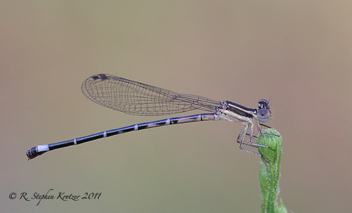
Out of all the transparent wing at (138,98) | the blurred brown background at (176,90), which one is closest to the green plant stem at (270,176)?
the transparent wing at (138,98)

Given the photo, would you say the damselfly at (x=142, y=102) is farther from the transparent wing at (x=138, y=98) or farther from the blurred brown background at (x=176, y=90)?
the blurred brown background at (x=176, y=90)

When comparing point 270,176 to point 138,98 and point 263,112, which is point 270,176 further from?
point 138,98

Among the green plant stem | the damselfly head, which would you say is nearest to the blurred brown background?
the damselfly head

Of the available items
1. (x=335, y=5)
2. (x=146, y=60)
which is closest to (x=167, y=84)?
(x=146, y=60)

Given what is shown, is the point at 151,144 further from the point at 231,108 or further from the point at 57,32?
the point at 57,32

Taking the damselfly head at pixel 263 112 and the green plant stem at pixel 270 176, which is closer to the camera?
the green plant stem at pixel 270 176

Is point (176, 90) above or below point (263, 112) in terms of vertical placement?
above

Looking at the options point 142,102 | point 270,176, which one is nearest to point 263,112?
point 270,176
